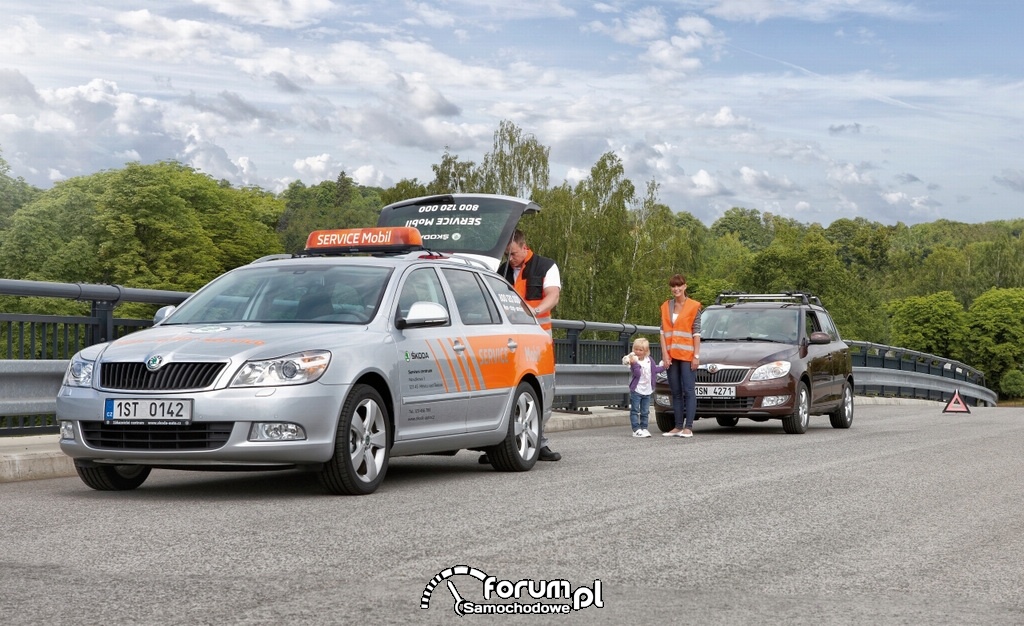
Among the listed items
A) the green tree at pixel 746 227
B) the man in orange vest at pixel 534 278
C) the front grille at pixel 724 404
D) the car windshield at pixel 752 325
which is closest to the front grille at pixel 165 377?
the man in orange vest at pixel 534 278

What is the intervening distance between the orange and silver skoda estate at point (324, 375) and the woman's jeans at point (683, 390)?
5191 mm

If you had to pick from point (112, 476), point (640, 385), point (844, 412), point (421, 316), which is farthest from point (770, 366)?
point (112, 476)

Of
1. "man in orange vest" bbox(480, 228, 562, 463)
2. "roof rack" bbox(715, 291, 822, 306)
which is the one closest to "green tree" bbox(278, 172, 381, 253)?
"roof rack" bbox(715, 291, 822, 306)

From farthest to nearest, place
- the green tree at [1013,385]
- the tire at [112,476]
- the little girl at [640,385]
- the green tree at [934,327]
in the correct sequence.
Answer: the green tree at [934,327] → the green tree at [1013,385] → the little girl at [640,385] → the tire at [112,476]

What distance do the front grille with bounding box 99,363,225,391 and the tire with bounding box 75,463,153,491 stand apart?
761 mm

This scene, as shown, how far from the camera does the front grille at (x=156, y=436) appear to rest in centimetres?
834

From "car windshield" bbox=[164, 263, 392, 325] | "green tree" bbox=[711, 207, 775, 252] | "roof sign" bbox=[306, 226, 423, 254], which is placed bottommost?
"car windshield" bbox=[164, 263, 392, 325]

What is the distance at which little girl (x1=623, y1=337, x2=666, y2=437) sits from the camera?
1619 centimetres

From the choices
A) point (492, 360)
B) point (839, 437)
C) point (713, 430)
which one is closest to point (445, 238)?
point (713, 430)

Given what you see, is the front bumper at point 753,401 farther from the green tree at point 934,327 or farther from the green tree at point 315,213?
the green tree at point 934,327

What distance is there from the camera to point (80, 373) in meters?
8.77

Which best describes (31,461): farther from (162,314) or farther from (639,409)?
(639,409)

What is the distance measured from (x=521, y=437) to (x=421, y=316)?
2.12 meters

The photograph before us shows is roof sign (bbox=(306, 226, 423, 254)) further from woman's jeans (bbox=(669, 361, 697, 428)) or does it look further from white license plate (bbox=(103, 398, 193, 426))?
woman's jeans (bbox=(669, 361, 697, 428))
